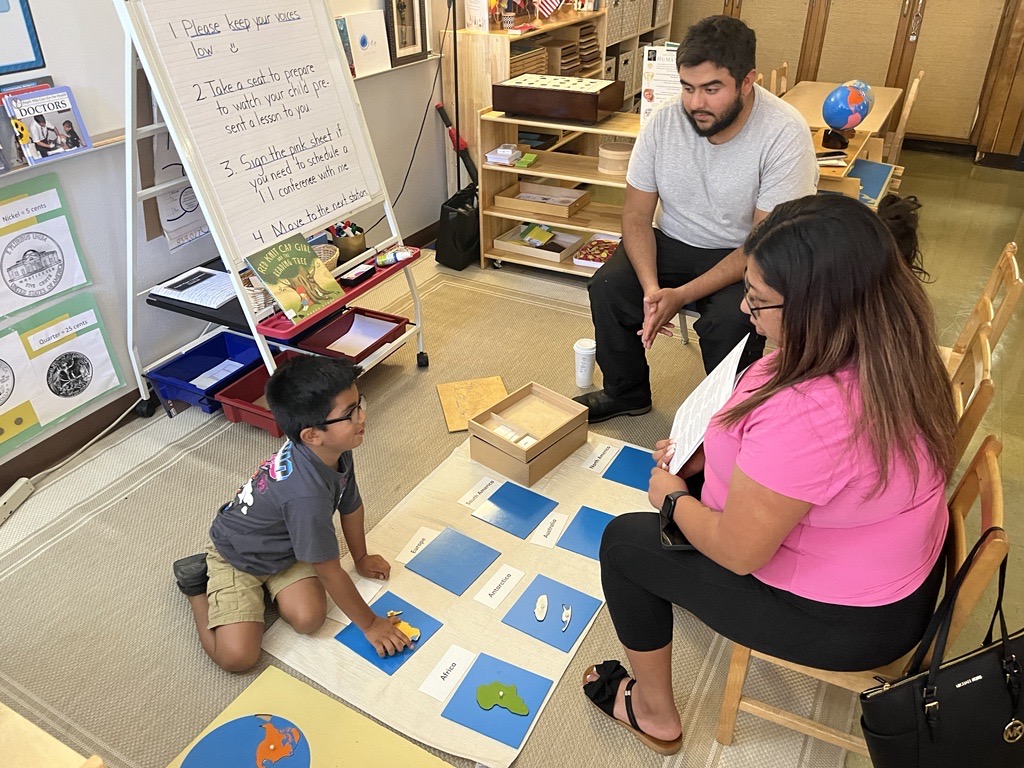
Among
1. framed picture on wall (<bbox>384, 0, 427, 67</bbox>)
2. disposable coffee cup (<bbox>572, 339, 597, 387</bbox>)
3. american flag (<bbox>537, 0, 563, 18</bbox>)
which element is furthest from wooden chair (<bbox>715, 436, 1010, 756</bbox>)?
american flag (<bbox>537, 0, 563, 18</bbox>)

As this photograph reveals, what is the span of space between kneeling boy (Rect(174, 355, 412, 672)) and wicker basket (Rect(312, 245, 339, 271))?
921mm

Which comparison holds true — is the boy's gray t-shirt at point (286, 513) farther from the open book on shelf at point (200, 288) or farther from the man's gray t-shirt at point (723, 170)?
the man's gray t-shirt at point (723, 170)

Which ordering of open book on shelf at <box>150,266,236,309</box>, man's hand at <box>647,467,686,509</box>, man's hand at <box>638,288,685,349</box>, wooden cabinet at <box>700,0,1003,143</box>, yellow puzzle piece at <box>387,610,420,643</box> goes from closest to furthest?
1. man's hand at <box>647,467,686,509</box>
2. yellow puzzle piece at <box>387,610,420,643</box>
3. man's hand at <box>638,288,685,349</box>
4. open book on shelf at <box>150,266,236,309</box>
5. wooden cabinet at <box>700,0,1003,143</box>

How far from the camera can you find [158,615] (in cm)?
180

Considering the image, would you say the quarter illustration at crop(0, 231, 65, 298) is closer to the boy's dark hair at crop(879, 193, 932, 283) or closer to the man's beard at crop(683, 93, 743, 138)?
the man's beard at crop(683, 93, 743, 138)

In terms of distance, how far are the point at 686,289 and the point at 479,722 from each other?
1310mm

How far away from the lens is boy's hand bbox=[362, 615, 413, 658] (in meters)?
1.67

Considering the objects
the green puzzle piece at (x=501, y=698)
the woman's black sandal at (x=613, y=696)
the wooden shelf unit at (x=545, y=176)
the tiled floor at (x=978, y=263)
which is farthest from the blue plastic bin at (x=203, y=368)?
the tiled floor at (x=978, y=263)

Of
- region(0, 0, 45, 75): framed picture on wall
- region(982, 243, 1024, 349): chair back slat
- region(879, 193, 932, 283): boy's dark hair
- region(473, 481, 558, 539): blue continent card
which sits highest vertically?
region(0, 0, 45, 75): framed picture on wall

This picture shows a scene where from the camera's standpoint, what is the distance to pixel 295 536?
1542mm

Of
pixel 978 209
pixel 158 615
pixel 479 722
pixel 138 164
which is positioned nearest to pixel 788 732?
pixel 479 722

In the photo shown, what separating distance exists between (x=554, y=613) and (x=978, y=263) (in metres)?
2.92

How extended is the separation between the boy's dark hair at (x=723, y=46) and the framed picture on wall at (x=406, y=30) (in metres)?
1.58

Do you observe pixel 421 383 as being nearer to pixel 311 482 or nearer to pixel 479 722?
pixel 311 482
